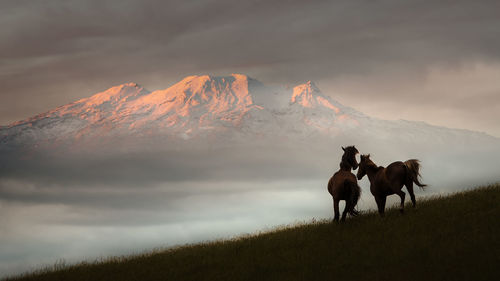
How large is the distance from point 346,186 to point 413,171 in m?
2.43

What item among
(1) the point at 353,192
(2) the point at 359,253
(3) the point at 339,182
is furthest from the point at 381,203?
(2) the point at 359,253

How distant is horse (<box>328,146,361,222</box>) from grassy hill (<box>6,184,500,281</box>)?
0.67m

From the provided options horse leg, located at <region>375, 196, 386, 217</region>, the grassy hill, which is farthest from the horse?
horse leg, located at <region>375, 196, 386, 217</region>

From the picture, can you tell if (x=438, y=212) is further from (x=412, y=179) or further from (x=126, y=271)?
(x=126, y=271)

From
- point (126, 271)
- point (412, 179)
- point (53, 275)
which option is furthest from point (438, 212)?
point (53, 275)

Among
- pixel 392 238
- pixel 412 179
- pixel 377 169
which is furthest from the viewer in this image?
pixel 377 169

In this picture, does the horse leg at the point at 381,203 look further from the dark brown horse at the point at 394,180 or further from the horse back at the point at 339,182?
the horse back at the point at 339,182

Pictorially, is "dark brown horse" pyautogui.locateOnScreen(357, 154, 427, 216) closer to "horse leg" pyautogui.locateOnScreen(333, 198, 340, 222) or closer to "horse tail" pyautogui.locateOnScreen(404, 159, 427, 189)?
"horse tail" pyautogui.locateOnScreen(404, 159, 427, 189)

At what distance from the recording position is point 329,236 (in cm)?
1872

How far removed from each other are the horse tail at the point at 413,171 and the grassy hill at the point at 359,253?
1.34m

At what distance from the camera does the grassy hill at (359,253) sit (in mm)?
14703

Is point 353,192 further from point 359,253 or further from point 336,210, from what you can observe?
point 359,253

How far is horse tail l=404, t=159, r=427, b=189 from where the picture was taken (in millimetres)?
18484

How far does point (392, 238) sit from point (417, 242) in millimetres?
957
